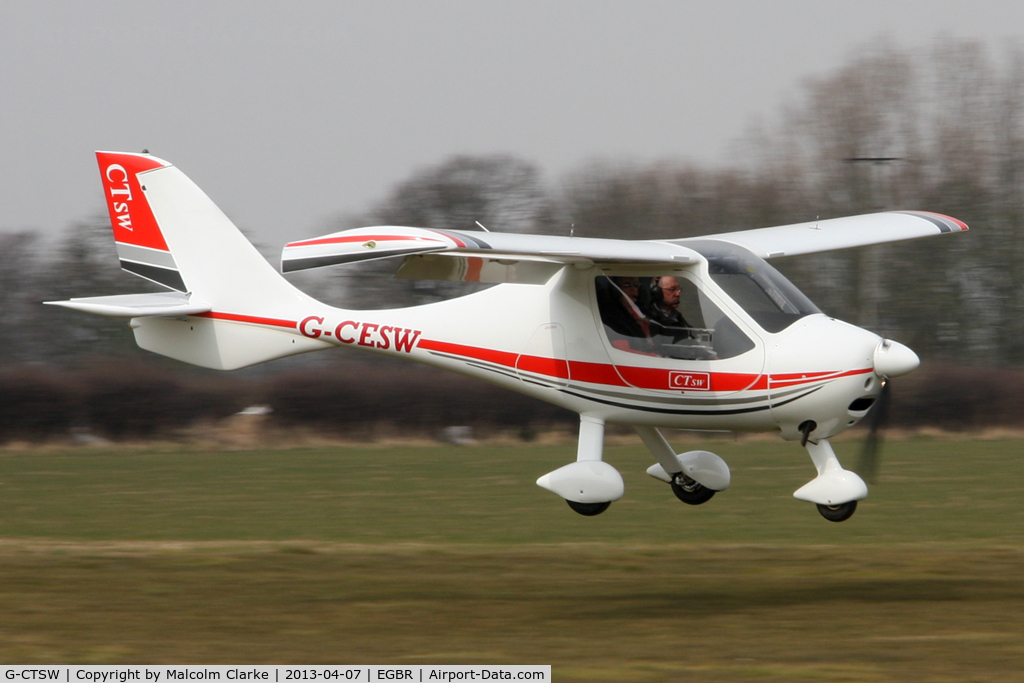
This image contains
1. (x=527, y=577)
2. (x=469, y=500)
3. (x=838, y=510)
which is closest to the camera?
(x=838, y=510)

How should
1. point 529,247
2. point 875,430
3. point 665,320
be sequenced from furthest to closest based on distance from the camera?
point 665,320 < point 875,430 < point 529,247

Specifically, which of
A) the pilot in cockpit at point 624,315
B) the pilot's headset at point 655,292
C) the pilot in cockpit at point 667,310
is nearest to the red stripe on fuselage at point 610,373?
the pilot in cockpit at point 624,315

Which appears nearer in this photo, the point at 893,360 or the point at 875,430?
the point at 893,360

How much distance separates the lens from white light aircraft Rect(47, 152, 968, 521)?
32.9 ft

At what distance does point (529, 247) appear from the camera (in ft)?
32.8

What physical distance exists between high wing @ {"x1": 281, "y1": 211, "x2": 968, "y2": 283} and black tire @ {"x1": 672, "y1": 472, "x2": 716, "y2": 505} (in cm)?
241

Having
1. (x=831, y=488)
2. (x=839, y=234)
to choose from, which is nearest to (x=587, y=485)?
(x=831, y=488)

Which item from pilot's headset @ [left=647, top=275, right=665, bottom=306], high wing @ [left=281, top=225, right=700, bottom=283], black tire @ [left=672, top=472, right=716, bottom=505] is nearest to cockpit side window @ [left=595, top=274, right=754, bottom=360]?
pilot's headset @ [left=647, top=275, right=665, bottom=306]

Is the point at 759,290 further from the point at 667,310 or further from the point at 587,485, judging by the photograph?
the point at 587,485

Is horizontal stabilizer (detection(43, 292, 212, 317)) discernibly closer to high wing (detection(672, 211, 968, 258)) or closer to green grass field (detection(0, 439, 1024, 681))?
green grass field (detection(0, 439, 1024, 681))

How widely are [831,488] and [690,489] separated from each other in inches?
82.3

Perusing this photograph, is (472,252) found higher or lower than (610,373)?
higher

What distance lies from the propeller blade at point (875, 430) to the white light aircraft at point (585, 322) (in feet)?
0.91

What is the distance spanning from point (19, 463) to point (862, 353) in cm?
2665
